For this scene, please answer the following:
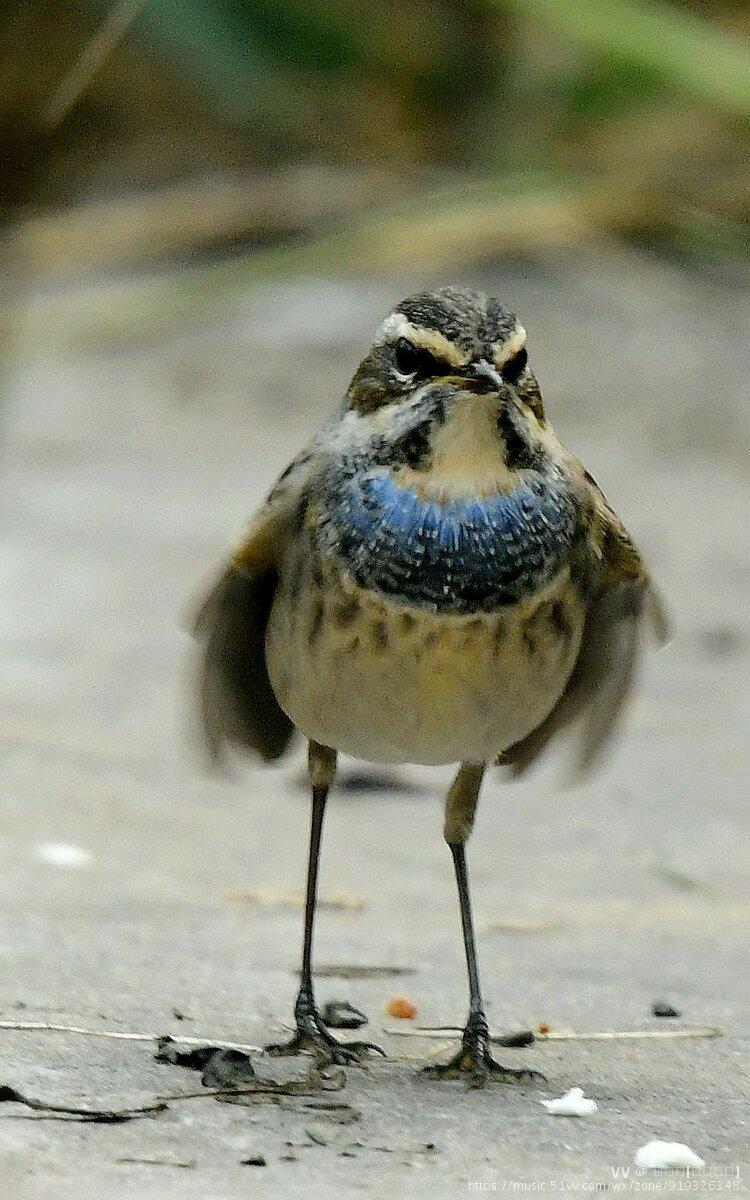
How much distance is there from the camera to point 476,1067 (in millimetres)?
4797

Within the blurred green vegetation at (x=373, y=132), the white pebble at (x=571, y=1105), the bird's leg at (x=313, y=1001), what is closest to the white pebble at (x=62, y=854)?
the bird's leg at (x=313, y=1001)

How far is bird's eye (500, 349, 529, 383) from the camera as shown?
4.59m

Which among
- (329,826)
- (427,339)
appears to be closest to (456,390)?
(427,339)

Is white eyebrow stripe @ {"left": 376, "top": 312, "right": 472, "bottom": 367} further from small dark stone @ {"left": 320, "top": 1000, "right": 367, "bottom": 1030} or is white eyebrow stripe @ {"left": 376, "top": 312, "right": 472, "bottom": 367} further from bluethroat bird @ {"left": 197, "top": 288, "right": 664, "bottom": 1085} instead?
small dark stone @ {"left": 320, "top": 1000, "right": 367, "bottom": 1030}

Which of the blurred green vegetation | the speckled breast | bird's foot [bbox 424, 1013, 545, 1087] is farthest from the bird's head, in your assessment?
the blurred green vegetation

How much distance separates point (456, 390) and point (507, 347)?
145mm

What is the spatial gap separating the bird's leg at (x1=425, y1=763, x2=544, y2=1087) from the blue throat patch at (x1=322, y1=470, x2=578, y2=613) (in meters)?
0.65

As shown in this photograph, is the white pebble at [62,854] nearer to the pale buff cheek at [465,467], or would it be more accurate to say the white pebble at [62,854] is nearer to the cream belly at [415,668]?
the cream belly at [415,668]

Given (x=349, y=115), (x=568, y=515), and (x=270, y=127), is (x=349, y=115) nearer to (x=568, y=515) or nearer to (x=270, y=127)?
(x=270, y=127)

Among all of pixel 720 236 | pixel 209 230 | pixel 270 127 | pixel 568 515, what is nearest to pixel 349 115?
pixel 270 127

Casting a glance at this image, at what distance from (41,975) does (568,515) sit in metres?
1.68

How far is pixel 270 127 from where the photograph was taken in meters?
13.7

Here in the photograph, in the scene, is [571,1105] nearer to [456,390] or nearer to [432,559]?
[432,559]

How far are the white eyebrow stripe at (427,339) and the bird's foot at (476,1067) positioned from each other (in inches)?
60.3
